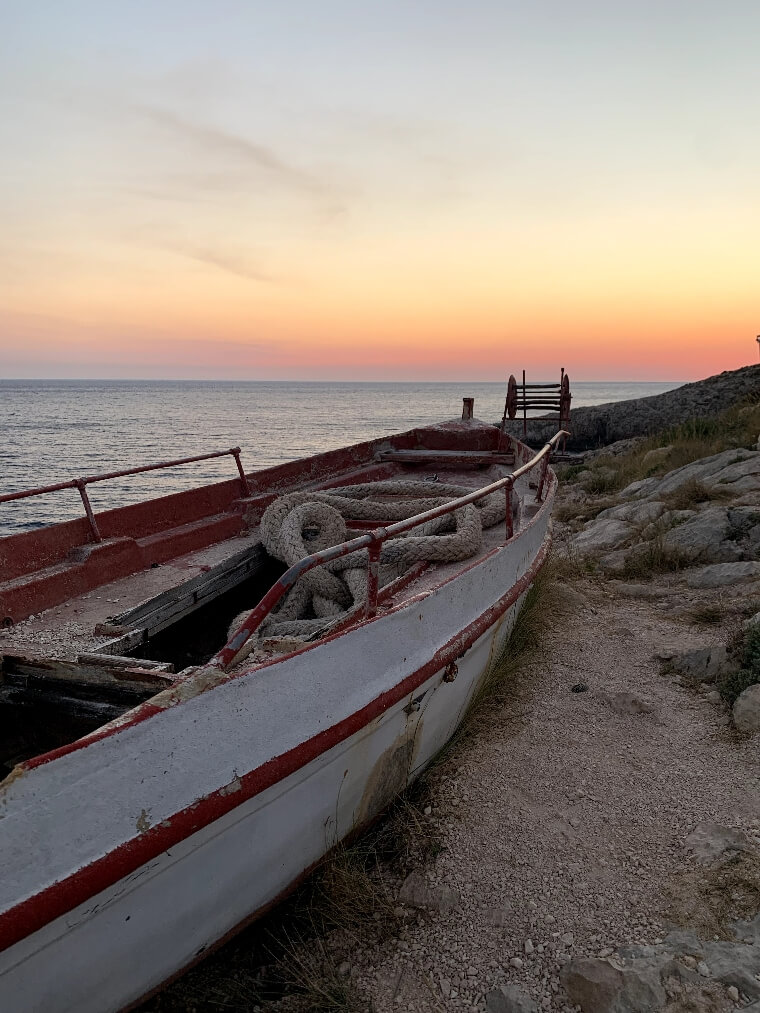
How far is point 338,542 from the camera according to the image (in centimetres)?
518

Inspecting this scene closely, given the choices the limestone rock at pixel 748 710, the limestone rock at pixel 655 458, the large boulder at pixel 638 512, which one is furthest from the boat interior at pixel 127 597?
the limestone rock at pixel 655 458

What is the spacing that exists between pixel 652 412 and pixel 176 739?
24.9 meters

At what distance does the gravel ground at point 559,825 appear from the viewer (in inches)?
103

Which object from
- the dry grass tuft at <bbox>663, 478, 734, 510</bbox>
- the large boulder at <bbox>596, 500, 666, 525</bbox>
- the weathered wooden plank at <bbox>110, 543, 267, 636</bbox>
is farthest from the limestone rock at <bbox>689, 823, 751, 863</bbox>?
the dry grass tuft at <bbox>663, 478, 734, 510</bbox>

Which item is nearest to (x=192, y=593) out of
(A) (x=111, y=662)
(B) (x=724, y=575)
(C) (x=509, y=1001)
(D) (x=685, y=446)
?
(A) (x=111, y=662)

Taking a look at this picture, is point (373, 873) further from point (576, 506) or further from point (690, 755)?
point (576, 506)

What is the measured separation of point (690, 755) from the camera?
3.83m

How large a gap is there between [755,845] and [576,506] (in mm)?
9185

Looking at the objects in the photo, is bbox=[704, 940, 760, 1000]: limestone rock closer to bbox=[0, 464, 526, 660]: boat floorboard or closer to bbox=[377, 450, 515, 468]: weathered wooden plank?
bbox=[0, 464, 526, 660]: boat floorboard

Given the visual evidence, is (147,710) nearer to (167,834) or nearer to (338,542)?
(167,834)

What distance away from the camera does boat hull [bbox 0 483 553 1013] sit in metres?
1.81

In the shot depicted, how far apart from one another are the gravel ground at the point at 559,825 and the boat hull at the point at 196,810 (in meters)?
0.54

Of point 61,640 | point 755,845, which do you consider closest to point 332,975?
point 755,845

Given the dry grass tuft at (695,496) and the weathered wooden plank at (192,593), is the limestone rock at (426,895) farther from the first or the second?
the dry grass tuft at (695,496)
